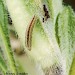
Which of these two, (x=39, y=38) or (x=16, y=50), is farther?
(x=16, y=50)

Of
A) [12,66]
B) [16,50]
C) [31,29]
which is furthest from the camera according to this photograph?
[16,50]

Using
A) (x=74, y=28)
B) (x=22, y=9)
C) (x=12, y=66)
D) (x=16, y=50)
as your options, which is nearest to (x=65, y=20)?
(x=74, y=28)

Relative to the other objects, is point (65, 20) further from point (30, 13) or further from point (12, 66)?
point (12, 66)

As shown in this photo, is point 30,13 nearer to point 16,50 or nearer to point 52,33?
point 52,33

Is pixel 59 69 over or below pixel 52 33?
below

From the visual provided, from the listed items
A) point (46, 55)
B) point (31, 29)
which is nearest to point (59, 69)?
point (46, 55)

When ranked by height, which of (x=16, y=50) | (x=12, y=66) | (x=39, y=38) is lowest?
(x=16, y=50)

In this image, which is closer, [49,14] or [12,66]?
[49,14]

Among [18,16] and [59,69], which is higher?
[18,16]

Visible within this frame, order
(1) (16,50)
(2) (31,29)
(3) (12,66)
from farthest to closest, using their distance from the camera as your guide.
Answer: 1. (1) (16,50)
2. (3) (12,66)
3. (2) (31,29)
